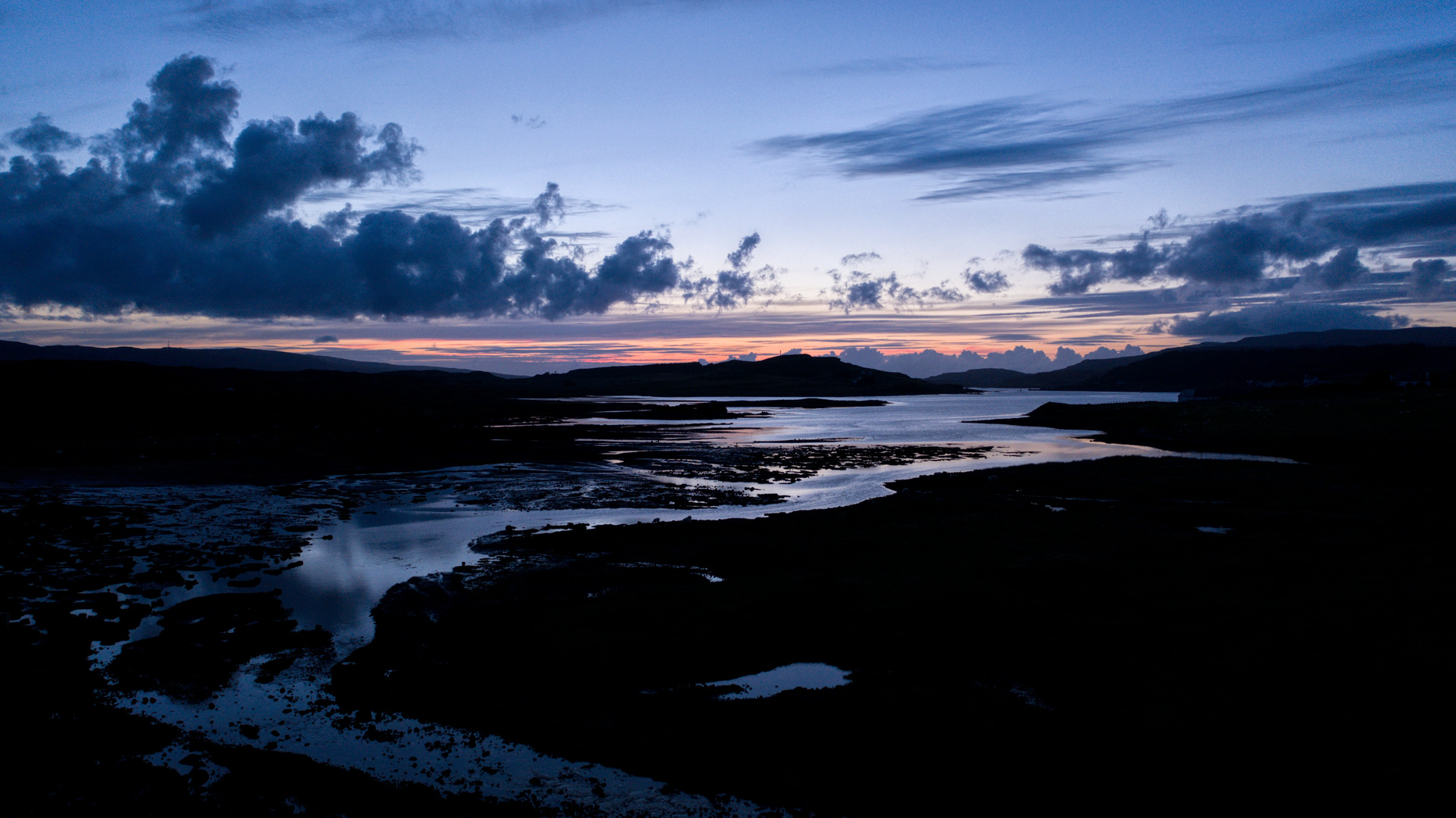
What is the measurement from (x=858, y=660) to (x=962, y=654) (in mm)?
1967

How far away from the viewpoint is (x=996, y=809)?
9.78 m

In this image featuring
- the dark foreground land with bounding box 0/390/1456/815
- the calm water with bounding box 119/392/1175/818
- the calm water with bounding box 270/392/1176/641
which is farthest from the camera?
the calm water with bounding box 270/392/1176/641

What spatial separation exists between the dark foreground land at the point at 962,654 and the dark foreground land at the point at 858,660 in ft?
0.21

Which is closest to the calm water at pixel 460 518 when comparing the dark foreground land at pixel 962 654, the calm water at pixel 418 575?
the calm water at pixel 418 575

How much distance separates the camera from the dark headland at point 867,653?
10430 mm

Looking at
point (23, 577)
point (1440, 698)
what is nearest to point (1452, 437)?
point (1440, 698)

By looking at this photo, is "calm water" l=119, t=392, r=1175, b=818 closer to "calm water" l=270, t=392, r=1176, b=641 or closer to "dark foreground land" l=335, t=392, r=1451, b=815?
"calm water" l=270, t=392, r=1176, b=641

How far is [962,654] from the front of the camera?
14.8 m

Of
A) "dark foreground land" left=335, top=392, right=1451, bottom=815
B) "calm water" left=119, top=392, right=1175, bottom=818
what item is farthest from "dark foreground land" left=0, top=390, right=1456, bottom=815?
"calm water" left=119, top=392, right=1175, bottom=818

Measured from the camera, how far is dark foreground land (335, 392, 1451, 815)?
10.7 metres

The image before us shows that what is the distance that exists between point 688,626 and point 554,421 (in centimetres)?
8178

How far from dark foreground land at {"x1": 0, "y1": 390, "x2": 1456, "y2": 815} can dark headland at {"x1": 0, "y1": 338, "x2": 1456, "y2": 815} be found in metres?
0.07

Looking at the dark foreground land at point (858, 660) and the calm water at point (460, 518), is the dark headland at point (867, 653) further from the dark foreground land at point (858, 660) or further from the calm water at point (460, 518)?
the calm water at point (460, 518)

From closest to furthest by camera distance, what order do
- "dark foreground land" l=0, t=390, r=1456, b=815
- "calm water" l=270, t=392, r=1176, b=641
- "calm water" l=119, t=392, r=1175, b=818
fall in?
"dark foreground land" l=0, t=390, r=1456, b=815 < "calm water" l=119, t=392, r=1175, b=818 < "calm water" l=270, t=392, r=1176, b=641
